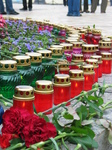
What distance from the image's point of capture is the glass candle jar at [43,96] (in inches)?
94.3

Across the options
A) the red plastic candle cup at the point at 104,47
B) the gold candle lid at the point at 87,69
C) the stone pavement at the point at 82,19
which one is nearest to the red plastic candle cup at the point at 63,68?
the gold candle lid at the point at 87,69

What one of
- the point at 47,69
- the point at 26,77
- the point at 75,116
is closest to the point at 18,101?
the point at 75,116

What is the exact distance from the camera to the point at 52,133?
1900 millimetres

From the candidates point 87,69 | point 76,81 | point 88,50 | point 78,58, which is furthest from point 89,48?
point 76,81

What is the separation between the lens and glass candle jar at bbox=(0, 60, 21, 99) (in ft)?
8.30

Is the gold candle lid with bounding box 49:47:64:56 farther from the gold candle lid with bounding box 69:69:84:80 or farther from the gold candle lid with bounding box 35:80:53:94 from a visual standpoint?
the gold candle lid with bounding box 35:80:53:94

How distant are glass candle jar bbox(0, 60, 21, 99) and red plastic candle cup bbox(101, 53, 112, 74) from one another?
1.15 m

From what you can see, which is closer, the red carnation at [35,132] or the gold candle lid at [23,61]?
the red carnation at [35,132]

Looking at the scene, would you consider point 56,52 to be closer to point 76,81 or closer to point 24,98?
point 76,81

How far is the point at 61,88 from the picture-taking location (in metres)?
2.55

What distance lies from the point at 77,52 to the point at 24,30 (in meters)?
0.90

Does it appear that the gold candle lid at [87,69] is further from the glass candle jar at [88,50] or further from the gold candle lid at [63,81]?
the glass candle jar at [88,50]

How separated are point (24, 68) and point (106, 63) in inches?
42.8

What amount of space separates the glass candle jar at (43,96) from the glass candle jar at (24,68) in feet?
0.98
